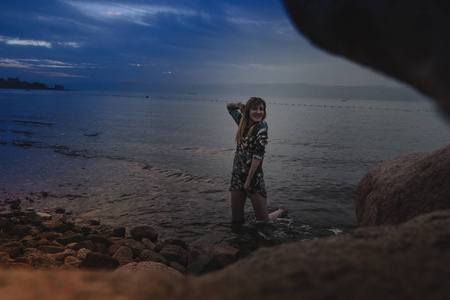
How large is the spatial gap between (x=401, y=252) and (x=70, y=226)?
7428 mm

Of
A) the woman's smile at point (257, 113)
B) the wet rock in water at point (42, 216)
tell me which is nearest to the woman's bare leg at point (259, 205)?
the woman's smile at point (257, 113)

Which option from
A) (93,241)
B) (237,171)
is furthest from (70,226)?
(237,171)

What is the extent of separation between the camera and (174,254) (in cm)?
595

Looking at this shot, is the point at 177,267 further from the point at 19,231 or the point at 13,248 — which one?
the point at 19,231

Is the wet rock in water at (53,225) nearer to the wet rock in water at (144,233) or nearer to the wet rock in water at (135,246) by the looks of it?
the wet rock in water at (144,233)

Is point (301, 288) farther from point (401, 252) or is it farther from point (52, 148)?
point (52, 148)

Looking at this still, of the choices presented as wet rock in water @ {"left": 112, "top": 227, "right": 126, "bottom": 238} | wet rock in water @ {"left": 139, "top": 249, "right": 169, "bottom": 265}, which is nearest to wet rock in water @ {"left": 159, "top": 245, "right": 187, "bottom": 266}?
wet rock in water @ {"left": 139, "top": 249, "right": 169, "bottom": 265}

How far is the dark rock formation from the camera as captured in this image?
69.1 inches

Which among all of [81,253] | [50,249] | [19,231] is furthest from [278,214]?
[19,231]

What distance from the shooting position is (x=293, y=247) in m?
2.19

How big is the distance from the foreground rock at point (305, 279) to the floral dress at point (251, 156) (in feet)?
14.8

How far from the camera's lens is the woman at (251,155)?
6590mm

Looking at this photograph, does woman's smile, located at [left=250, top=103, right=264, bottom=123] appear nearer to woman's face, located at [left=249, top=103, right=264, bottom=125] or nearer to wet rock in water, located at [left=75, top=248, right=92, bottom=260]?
woman's face, located at [left=249, top=103, right=264, bottom=125]

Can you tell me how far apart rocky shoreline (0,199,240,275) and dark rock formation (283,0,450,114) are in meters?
4.11
